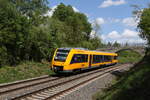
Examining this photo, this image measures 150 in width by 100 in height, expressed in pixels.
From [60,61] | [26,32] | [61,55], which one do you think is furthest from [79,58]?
[26,32]

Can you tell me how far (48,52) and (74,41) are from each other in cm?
1450

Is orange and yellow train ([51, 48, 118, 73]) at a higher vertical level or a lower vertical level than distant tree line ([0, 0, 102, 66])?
lower

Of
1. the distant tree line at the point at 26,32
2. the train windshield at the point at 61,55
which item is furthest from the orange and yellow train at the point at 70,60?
the distant tree line at the point at 26,32

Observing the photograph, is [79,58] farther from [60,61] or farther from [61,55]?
[60,61]

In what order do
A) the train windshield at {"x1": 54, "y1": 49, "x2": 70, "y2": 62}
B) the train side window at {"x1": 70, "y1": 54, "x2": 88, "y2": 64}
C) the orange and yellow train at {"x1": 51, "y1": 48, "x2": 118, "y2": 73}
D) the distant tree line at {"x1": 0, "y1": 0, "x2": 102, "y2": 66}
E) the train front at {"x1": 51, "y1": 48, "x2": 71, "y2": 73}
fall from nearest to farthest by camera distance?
the train front at {"x1": 51, "y1": 48, "x2": 71, "y2": 73}, the orange and yellow train at {"x1": 51, "y1": 48, "x2": 118, "y2": 73}, the train windshield at {"x1": 54, "y1": 49, "x2": 70, "y2": 62}, the train side window at {"x1": 70, "y1": 54, "x2": 88, "y2": 64}, the distant tree line at {"x1": 0, "y1": 0, "x2": 102, "y2": 66}

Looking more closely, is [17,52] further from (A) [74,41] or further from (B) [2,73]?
(A) [74,41]

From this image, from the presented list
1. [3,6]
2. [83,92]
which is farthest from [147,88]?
[3,6]

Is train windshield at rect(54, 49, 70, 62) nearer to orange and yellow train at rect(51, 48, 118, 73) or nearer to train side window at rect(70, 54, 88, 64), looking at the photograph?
orange and yellow train at rect(51, 48, 118, 73)

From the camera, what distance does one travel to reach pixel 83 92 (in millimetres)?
12828

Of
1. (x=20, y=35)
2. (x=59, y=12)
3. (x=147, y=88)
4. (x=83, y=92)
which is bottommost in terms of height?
(x=83, y=92)

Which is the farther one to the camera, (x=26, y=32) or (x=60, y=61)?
(x=26, y=32)

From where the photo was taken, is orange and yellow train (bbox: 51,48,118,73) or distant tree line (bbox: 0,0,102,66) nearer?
orange and yellow train (bbox: 51,48,118,73)

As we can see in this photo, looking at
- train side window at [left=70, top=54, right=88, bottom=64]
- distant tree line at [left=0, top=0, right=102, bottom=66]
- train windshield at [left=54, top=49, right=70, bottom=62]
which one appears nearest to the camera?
train windshield at [left=54, top=49, right=70, bottom=62]

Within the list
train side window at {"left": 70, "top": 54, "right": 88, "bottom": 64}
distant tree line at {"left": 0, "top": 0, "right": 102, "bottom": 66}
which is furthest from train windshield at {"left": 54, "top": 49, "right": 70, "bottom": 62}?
distant tree line at {"left": 0, "top": 0, "right": 102, "bottom": 66}
